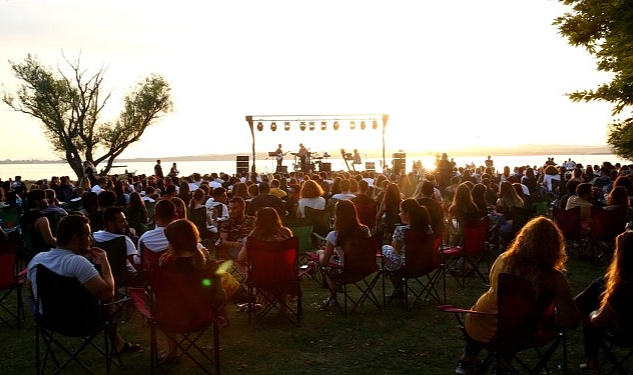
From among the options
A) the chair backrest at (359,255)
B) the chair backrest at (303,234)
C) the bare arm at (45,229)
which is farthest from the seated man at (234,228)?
the bare arm at (45,229)

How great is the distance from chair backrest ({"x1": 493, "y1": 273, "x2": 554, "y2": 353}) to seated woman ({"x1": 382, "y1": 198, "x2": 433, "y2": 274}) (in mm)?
2829

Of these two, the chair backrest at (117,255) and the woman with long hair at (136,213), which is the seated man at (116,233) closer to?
the chair backrest at (117,255)

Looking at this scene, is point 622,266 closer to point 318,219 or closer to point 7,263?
point 7,263

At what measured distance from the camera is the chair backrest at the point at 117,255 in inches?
248

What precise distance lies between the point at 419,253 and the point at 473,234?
1516 millimetres

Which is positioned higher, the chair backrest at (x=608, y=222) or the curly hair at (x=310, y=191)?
the curly hair at (x=310, y=191)

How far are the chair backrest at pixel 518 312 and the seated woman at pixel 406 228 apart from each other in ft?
9.28

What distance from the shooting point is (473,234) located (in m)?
8.16

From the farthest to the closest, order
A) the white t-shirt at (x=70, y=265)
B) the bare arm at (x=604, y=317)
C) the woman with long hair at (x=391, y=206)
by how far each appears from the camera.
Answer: the woman with long hair at (x=391, y=206)
the white t-shirt at (x=70, y=265)
the bare arm at (x=604, y=317)

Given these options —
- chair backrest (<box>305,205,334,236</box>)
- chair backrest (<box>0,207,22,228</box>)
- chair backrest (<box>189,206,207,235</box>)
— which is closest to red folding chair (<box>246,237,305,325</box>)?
chair backrest (<box>305,205,334,236</box>)

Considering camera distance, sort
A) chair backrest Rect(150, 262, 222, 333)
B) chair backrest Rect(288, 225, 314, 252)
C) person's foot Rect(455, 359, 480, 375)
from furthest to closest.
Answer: chair backrest Rect(288, 225, 314, 252)
person's foot Rect(455, 359, 480, 375)
chair backrest Rect(150, 262, 222, 333)

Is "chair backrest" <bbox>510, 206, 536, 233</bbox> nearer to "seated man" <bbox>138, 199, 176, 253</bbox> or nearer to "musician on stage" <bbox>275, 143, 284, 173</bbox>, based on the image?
"seated man" <bbox>138, 199, 176, 253</bbox>

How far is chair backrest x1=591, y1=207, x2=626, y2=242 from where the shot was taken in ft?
29.7

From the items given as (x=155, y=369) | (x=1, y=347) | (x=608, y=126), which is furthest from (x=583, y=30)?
(x=1, y=347)
